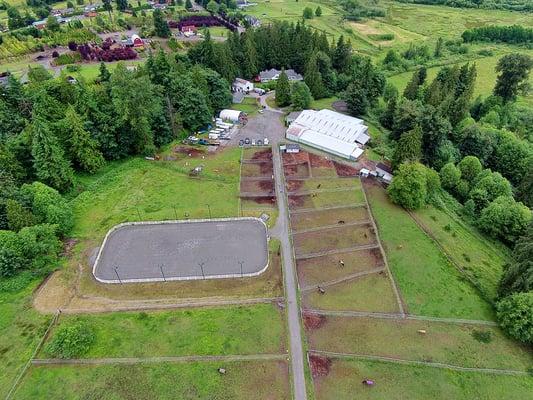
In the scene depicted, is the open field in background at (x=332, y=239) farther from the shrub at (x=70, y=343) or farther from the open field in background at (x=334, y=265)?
the shrub at (x=70, y=343)

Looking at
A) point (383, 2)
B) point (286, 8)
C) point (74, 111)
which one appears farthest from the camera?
point (383, 2)

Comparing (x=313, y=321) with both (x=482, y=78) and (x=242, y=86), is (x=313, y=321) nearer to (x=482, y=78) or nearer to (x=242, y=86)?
(x=242, y=86)

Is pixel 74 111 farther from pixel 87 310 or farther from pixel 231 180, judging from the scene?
pixel 87 310

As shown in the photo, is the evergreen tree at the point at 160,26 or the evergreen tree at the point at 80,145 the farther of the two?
the evergreen tree at the point at 160,26

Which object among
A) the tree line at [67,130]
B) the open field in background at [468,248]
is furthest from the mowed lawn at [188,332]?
the open field in background at [468,248]

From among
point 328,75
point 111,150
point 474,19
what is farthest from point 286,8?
point 111,150
